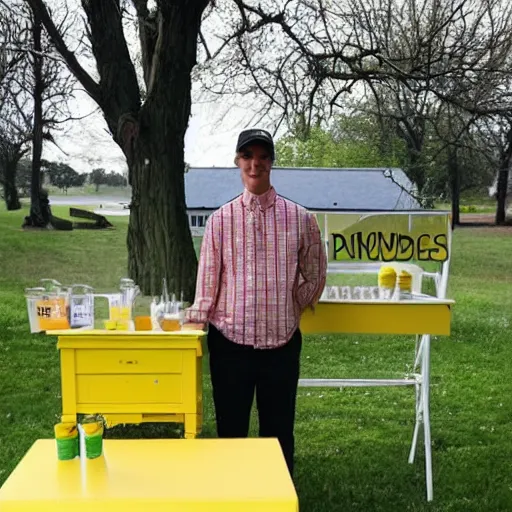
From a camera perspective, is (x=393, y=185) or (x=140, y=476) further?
(x=393, y=185)

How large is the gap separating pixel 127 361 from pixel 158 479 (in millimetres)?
708

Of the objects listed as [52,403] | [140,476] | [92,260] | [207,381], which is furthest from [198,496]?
[92,260]

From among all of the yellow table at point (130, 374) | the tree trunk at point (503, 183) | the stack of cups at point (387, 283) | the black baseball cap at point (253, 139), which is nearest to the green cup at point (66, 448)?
the yellow table at point (130, 374)

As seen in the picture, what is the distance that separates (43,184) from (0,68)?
2002mm

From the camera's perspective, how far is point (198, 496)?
4.65ft

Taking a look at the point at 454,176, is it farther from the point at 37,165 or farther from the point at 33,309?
the point at 33,309

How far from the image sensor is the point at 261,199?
6.83 feet

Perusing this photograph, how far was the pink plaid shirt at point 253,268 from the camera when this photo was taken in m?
2.06

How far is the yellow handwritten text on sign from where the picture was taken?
2.81m

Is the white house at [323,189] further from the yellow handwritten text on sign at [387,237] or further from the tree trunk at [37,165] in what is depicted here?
the tree trunk at [37,165]

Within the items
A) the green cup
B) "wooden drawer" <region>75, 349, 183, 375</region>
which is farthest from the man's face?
the green cup

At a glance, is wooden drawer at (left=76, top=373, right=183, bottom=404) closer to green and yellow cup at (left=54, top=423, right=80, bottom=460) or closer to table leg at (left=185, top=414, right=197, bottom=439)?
table leg at (left=185, top=414, right=197, bottom=439)

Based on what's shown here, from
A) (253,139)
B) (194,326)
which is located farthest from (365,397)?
(253,139)

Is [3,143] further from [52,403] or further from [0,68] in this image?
[52,403]
